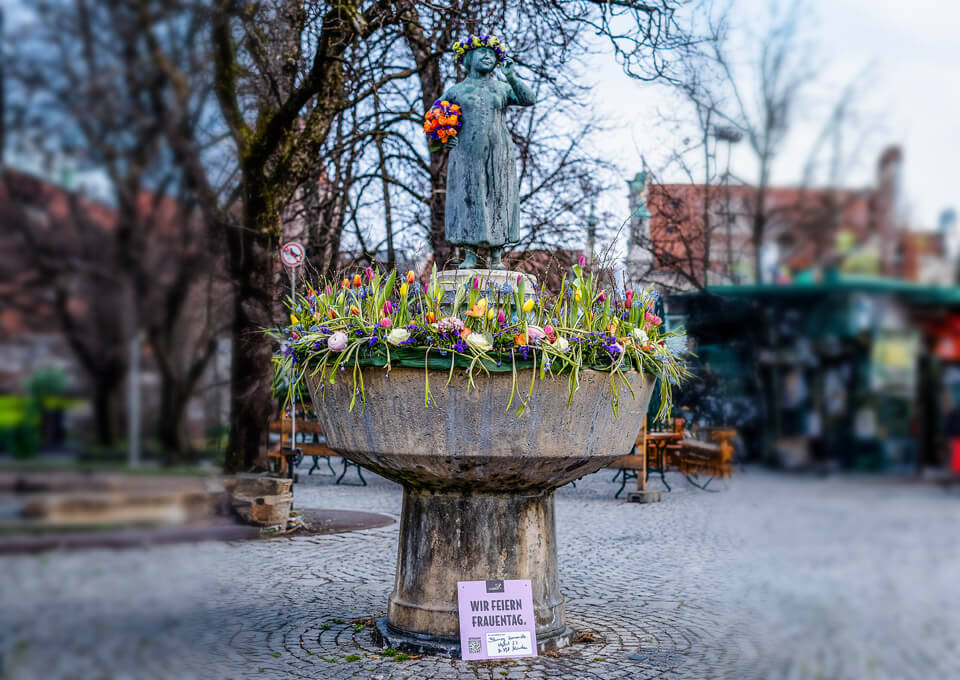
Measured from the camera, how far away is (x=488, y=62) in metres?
4.39

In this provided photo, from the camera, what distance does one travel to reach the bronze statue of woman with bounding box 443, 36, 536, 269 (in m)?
4.41

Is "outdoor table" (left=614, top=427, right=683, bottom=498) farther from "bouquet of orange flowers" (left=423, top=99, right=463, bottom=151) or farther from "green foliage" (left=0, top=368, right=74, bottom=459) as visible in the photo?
"green foliage" (left=0, top=368, right=74, bottom=459)

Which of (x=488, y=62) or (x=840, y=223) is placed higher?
(x=488, y=62)

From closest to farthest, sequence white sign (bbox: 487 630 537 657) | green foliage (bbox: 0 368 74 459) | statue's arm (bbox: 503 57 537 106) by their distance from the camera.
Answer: green foliage (bbox: 0 368 74 459) < white sign (bbox: 487 630 537 657) < statue's arm (bbox: 503 57 537 106)

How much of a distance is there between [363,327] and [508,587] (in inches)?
54.7

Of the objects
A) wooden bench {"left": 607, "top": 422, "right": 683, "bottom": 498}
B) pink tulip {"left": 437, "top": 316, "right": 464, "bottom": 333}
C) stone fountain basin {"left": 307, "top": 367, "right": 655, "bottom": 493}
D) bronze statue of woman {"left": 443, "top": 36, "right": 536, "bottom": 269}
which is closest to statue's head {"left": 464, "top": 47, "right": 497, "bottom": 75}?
bronze statue of woman {"left": 443, "top": 36, "right": 536, "bottom": 269}

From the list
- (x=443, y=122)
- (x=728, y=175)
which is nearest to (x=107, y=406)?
(x=728, y=175)

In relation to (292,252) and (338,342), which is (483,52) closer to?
(338,342)

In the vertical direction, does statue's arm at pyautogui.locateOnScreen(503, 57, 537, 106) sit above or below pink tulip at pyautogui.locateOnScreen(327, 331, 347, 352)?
above

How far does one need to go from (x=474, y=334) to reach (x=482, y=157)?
1.42 m

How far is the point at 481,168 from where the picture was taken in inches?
176

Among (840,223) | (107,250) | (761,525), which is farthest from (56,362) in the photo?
(761,525)

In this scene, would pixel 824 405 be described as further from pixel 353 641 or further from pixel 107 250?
pixel 353 641

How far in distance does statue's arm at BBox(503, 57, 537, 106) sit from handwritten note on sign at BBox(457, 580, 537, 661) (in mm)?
2509
